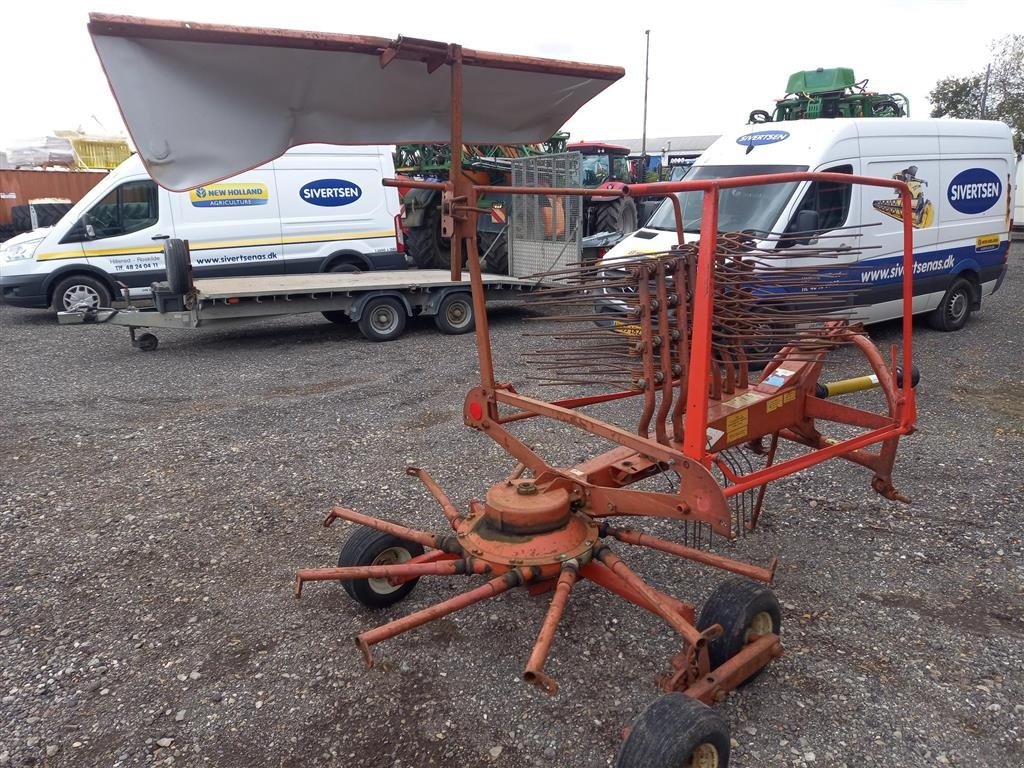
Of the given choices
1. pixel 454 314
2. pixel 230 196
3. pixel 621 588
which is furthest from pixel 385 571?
pixel 230 196

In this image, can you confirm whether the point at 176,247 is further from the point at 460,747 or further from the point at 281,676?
the point at 460,747

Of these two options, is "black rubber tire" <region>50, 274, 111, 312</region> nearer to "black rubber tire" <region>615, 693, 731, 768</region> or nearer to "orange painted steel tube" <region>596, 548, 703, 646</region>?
"orange painted steel tube" <region>596, 548, 703, 646</region>

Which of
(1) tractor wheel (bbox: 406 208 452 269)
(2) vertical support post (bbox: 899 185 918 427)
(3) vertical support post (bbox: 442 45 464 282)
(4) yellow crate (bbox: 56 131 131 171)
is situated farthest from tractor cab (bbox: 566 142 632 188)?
(4) yellow crate (bbox: 56 131 131 171)

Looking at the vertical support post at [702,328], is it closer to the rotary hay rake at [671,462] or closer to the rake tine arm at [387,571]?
the rotary hay rake at [671,462]

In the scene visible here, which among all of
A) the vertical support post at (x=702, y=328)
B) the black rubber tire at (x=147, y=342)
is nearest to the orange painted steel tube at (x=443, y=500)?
the vertical support post at (x=702, y=328)

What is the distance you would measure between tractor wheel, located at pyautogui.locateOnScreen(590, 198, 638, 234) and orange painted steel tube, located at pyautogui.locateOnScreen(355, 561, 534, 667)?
1021 cm

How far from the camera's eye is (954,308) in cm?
890

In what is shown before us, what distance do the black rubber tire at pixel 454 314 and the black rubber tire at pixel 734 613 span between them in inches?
274

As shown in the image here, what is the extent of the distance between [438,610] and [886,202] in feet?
24.1

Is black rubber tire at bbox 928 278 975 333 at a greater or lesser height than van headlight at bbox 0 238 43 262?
lesser

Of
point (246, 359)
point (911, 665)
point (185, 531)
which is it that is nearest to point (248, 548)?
point (185, 531)

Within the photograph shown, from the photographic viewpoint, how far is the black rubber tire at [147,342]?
28.3 ft

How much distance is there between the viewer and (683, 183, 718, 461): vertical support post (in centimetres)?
234

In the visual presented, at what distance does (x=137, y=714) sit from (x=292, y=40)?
2.44m
